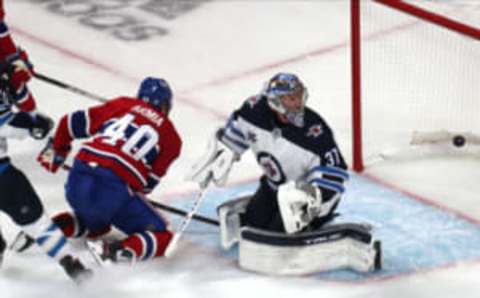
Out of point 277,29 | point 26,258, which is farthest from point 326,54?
point 26,258

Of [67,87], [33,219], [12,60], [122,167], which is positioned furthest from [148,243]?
[67,87]

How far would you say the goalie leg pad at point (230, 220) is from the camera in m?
5.17

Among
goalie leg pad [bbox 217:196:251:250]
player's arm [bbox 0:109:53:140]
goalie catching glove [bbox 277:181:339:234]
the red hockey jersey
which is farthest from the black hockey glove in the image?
goalie catching glove [bbox 277:181:339:234]

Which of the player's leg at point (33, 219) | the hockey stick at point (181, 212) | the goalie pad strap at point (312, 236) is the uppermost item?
the player's leg at point (33, 219)

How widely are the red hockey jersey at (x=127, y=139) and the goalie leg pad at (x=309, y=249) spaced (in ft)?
1.26

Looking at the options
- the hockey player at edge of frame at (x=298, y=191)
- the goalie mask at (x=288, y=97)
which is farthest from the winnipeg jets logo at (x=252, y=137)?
the goalie mask at (x=288, y=97)

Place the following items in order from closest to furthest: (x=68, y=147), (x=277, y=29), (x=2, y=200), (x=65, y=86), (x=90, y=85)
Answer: (x=2, y=200) < (x=68, y=147) < (x=65, y=86) < (x=90, y=85) < (x=277, y=29)

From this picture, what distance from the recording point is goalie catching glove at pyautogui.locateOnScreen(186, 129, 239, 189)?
5.12 metres

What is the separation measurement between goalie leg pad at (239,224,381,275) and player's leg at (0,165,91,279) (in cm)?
54

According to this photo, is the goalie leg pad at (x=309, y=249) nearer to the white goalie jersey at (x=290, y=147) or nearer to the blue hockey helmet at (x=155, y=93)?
the white goalie jersey at (x=290, y=147)

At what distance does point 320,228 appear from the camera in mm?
5043

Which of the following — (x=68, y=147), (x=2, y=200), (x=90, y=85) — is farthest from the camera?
(x=90, y=85)

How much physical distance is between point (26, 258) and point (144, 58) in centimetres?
214

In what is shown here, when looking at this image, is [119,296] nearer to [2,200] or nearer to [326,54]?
[2,200]
